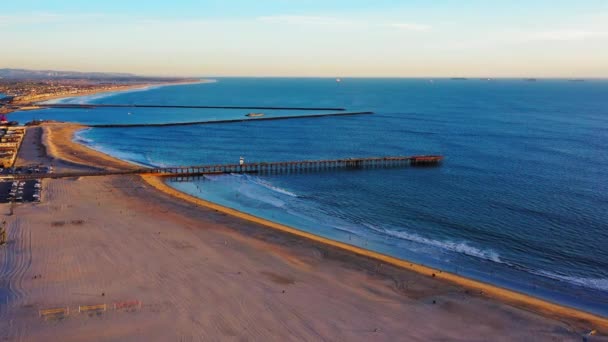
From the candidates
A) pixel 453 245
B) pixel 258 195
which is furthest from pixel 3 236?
pixel 453 245

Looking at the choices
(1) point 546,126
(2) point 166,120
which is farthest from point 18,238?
(1) point 546,126

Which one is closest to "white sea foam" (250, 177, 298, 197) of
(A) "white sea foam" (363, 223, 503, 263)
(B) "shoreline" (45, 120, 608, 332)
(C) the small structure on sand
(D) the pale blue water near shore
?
(D) the pale blue water near shore

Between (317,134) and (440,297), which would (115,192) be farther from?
(317,134)

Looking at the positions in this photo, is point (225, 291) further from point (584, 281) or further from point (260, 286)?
point (584, 281)

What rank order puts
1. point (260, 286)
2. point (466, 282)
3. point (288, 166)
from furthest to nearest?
point (288, 166)
point (466, 282)
point (260, 286)

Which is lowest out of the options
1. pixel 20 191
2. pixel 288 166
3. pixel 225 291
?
pixel 225 291

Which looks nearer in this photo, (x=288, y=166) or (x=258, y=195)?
(x=258, y=195)
